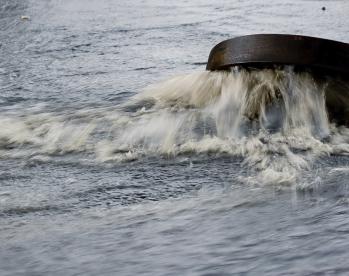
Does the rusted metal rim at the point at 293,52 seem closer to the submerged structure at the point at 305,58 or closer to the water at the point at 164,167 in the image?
the submerged structure at the point at 305,58

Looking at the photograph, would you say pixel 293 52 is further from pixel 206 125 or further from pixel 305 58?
pixel 206 125

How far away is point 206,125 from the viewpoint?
5375 millimetres

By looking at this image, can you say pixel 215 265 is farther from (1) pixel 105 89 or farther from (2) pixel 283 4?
(2) pixel 283 4

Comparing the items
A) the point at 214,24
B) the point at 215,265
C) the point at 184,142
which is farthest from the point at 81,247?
the point at 214,24

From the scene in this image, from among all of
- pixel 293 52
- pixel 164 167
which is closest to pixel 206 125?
pixel 293 52

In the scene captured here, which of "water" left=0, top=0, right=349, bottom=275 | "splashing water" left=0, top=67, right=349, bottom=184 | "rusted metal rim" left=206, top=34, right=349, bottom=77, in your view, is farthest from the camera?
"rusted metal rim" left=206, top=34, right=349, bottom=77

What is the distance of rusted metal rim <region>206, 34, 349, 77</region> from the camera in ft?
17.0

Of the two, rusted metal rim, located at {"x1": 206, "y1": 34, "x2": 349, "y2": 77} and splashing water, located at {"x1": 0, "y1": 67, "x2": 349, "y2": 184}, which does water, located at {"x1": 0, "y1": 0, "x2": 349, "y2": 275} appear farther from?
rusted metal rim, located at {"x1": 206, "y1": 34, "x2": 349, "y2": 77}

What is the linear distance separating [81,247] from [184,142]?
1822 mm

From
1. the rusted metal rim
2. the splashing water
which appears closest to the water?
the splashing water

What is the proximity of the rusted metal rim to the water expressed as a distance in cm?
15

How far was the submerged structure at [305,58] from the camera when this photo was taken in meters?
5.18

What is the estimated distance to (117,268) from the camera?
3.09m

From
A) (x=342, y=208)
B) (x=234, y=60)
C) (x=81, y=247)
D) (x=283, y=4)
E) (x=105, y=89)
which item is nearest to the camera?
(x=81, y=247)
